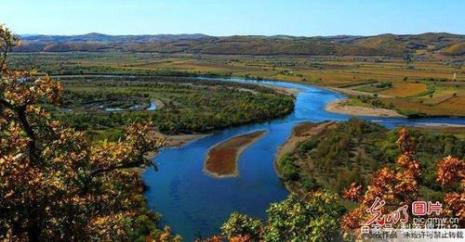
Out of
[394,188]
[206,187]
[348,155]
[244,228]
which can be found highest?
A: [394,188]

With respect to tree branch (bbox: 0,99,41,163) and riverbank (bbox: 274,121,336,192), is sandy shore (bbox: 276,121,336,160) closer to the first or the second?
riverbank (bbox: 274,121,336,192)

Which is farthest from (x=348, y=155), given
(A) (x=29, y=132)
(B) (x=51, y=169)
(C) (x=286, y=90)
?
(C) (x=286, y=90)

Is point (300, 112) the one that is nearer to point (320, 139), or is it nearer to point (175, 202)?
point (320, 139)

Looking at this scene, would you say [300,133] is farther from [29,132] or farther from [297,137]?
[29,132]

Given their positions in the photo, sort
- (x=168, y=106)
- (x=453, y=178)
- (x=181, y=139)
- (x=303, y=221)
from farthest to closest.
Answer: (x=168, y=106)
(x=181, y=139)
(x=303, y=221)
(x=453, y=178)

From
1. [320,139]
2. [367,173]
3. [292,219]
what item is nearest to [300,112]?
[320,139]

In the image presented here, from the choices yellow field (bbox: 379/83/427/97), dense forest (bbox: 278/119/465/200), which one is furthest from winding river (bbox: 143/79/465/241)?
yellow field (bbox: 379/83/427/97)
